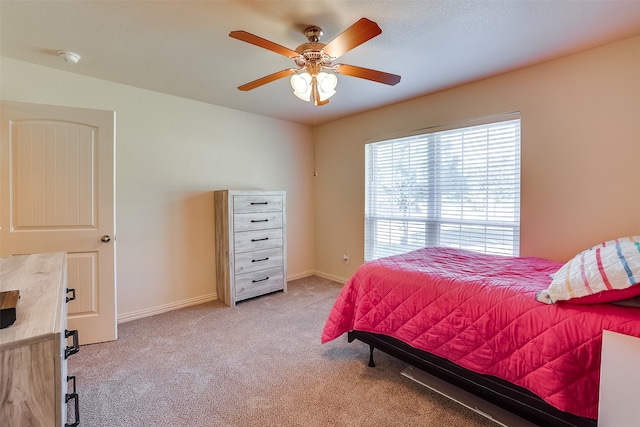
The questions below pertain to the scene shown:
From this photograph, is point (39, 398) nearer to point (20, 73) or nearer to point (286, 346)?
point (286, 346)

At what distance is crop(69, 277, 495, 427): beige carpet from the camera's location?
5.22ft

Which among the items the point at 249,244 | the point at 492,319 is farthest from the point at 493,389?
the point at 249,244

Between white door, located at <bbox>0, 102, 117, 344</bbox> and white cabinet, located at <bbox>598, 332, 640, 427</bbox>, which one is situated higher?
white door, located at <bbox>0, 102, 117, 344</bbox>

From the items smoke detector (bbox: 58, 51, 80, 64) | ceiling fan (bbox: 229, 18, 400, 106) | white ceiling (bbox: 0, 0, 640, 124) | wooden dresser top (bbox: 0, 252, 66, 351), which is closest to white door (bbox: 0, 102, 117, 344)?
smoke detector (bbox: 58, 51, 80, 64)

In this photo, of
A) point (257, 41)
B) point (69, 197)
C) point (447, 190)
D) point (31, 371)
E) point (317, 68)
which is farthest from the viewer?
point (447, 190)

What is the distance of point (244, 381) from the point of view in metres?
1.91

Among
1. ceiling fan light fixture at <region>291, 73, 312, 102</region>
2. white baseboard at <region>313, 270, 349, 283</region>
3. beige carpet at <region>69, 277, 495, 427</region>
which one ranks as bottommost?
beige carpet at <region>69, 277, 495, 427</region>

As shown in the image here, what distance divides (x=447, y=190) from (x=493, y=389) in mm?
2004

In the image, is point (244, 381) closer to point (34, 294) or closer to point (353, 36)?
point (34, 294)

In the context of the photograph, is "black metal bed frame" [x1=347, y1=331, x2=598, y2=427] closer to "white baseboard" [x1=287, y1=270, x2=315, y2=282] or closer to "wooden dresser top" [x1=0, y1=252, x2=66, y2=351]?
"wooden dresser top" [x1=0, y1=252, x2=66, y2=351]

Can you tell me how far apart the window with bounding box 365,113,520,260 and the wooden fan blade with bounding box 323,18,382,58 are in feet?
5.85

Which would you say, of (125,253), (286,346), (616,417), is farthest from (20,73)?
(616,417)

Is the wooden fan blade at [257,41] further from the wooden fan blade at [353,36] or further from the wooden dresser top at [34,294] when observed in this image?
the wooden dresser top at [34,294]

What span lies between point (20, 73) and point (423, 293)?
11.6 ft
